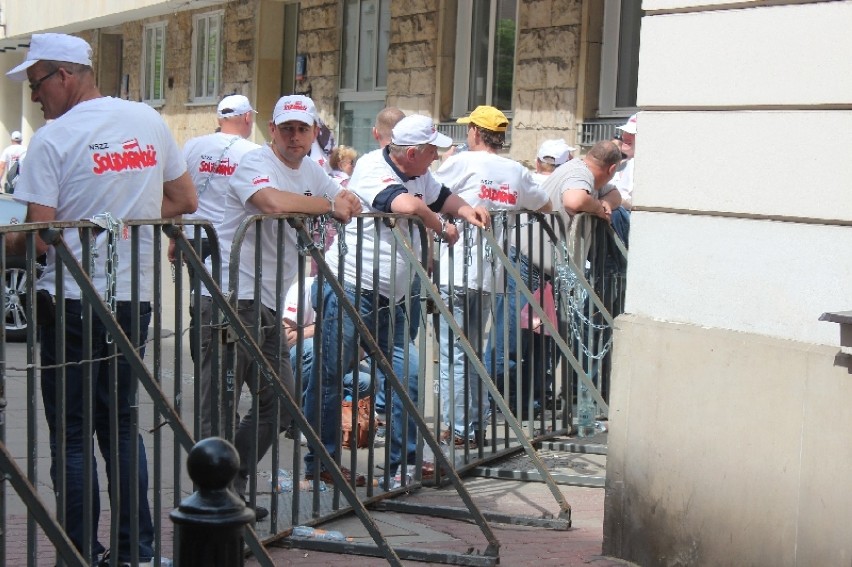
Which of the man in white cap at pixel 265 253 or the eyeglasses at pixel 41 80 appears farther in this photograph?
the man in white cap at pixel 265 253

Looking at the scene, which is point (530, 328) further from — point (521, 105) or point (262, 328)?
point (521, 105)

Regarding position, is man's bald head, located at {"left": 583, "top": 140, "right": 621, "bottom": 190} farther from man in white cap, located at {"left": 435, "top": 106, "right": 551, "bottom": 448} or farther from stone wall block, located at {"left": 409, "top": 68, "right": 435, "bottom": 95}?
stone wall block, located at {"left": 409, "top": 68, "right": 435, "bottom": 95}

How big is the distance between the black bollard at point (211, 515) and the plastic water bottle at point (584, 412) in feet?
Answer: 17.3

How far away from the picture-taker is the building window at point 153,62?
2569 cm

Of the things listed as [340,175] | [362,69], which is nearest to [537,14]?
[340,175]

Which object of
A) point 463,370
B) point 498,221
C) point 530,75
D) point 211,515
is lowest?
point 463,370

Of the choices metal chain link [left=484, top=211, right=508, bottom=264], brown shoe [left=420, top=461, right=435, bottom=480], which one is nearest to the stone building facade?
metal chain link [left=484, top=211, right=508, bottom=264]

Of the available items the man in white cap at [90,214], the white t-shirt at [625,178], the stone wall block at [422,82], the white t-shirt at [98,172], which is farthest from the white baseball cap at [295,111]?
the stone wall block at [422,82]

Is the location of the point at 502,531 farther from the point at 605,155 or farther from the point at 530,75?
the point at 530,75

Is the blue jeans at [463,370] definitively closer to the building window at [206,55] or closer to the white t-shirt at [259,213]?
the white t-shirt at [259,213]

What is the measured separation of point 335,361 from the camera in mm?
6121

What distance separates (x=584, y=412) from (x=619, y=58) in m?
7.20

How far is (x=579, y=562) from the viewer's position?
5.56 m

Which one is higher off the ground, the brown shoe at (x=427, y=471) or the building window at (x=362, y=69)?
the building window at (x=362, y=69)
